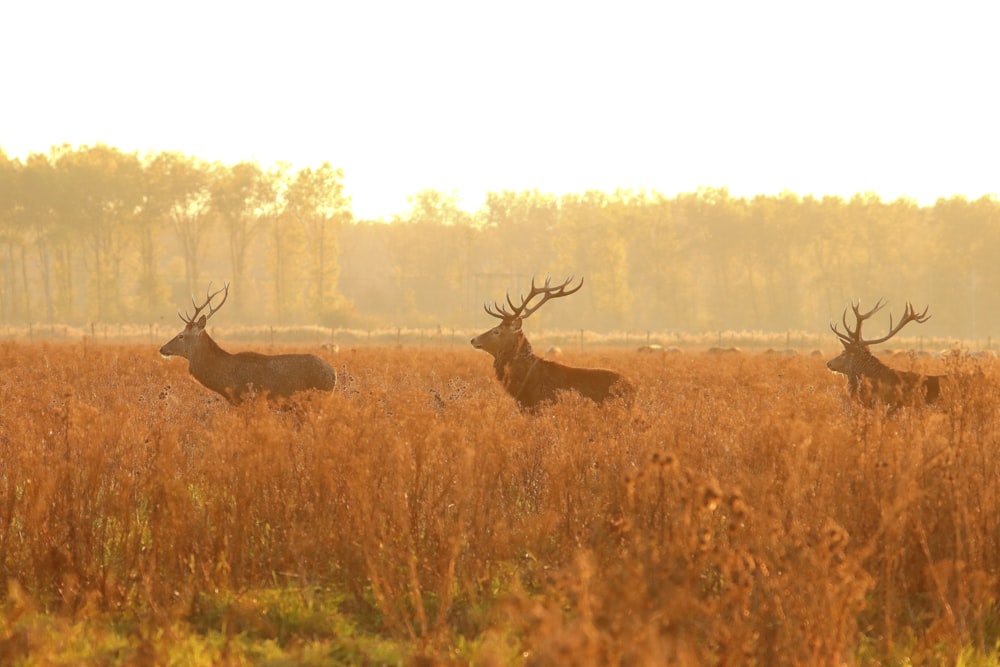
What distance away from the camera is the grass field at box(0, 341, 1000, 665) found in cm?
433

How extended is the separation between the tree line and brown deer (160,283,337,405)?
171 feet

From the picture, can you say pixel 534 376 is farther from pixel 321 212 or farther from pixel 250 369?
pixel 321 212

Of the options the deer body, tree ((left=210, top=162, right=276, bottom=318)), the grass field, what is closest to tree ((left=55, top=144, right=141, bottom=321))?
tree ((left=210, top=162, right=276, bottom=318))

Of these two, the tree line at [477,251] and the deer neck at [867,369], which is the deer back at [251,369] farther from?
the tree line at [477,251]

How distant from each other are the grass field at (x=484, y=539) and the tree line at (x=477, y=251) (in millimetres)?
58361

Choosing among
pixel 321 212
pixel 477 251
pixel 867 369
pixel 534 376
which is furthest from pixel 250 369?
pixel 477 251

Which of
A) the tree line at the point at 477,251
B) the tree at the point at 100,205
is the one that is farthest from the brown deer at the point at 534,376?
the tree at the point at 100,205

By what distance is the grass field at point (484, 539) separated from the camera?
433cm

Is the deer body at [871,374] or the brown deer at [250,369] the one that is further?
the brown deer at [250,369]

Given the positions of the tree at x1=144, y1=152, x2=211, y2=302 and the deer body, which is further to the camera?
the tree at x1=144, y1=152, x2=211, y2=302

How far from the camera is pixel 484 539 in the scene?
600 centimetres

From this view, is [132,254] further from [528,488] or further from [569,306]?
[528,488]

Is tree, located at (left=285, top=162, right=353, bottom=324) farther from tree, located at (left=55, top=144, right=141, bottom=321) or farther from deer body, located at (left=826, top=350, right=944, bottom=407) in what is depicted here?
deer body, located at (left=826, top=350, right=944, bottom=407)

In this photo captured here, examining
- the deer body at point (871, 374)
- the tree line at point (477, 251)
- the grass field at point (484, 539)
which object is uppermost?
the tree line at point (477, 251)
